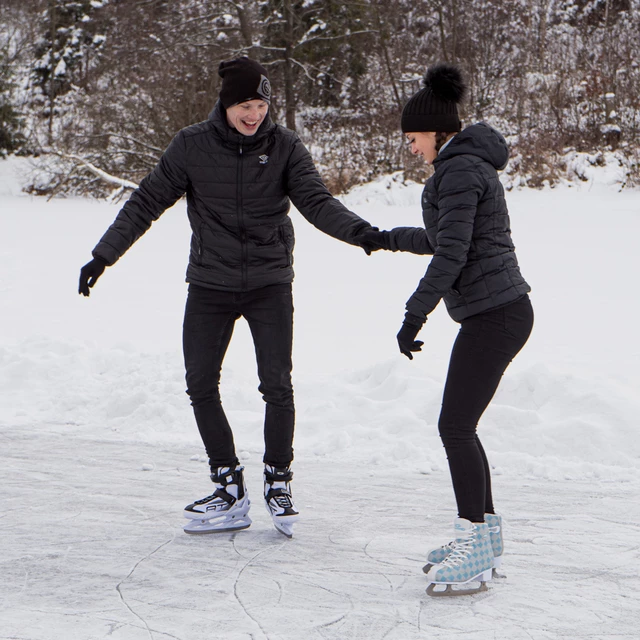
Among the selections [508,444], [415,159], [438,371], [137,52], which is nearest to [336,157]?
[415,159]

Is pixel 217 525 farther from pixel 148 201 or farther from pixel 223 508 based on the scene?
pixel 148 201

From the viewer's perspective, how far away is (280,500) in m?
3.51

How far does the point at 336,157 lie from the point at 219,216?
14415 mm

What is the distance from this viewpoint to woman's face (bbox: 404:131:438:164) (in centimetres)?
287

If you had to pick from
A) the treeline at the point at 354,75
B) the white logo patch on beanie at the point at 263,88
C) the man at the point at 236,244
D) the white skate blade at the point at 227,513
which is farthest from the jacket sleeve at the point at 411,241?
the treeline at the point at 354,75

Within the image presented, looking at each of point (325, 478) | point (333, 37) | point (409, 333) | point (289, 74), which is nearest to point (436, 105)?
point (409, 333)

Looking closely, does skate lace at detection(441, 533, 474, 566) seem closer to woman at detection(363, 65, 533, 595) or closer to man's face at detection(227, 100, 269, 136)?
woman at detection(363, 65, 533, 595)

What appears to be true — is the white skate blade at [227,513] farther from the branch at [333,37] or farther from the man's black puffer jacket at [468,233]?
the branch at [333,37]

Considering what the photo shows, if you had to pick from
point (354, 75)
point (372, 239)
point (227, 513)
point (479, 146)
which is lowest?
point (227, 513)

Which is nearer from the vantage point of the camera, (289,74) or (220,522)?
(220,522)

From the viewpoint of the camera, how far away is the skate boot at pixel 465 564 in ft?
9.10

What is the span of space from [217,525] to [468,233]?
1.62m

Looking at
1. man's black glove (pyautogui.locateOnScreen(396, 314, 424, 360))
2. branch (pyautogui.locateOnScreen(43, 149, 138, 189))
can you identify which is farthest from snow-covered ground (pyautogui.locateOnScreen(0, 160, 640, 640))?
branch (pyautogui.locateOnScreen(43, 149, 138, 189))

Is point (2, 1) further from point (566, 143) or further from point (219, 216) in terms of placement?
point (219, 216)
